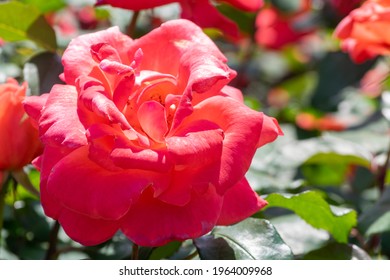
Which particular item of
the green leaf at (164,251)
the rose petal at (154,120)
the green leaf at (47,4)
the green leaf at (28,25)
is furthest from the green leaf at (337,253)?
the green leaf at (47,4)

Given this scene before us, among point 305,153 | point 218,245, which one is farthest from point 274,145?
point 218,245

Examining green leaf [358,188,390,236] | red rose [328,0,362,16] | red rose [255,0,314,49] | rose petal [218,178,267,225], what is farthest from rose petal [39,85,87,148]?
red rose [255,0,314,49]

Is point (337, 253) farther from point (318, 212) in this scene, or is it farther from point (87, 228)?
Result: point (87, 228)

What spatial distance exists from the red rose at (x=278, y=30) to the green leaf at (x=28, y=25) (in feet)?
3.26

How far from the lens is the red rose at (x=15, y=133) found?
2.37 ft

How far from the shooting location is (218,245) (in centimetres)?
71

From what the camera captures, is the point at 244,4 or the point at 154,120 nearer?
the point at 154,120

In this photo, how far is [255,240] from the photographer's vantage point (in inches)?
27.6

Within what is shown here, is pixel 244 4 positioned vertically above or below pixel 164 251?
above

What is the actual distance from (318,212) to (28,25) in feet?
1.39

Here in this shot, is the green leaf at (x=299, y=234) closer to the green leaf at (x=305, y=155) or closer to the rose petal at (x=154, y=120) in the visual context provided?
the green leaf at (x=305, y=155)

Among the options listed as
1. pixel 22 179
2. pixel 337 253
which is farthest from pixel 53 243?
pixel 337 253
